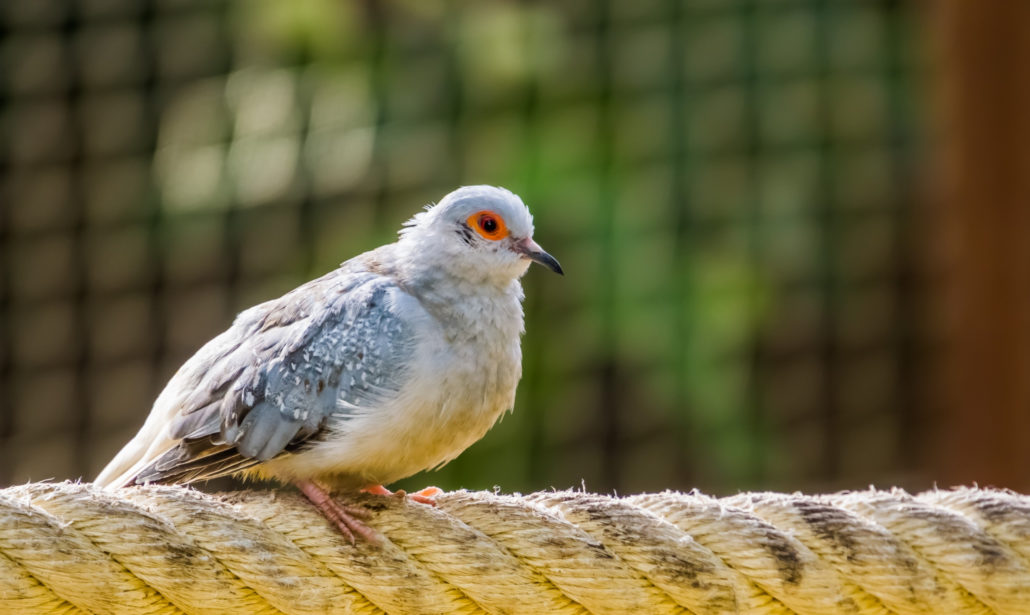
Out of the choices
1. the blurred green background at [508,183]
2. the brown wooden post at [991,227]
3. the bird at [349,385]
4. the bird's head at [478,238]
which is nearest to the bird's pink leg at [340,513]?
the bird at [349,385]

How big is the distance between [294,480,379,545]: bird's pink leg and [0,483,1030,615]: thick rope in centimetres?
2

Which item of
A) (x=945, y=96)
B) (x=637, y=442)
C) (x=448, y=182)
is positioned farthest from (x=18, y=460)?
(x=945, y=96)

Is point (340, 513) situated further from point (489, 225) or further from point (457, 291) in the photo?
point (489, 225)

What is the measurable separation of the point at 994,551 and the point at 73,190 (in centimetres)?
279

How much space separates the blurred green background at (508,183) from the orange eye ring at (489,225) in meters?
1.36

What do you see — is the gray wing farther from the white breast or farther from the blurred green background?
the blurred green background

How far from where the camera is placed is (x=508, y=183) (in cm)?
332

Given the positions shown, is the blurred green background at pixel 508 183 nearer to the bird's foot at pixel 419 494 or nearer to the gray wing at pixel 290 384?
the gray wing at pixel 290 384

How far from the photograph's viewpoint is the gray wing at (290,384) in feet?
5.65

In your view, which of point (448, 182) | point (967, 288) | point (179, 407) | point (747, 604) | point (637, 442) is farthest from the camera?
point (637, 442)

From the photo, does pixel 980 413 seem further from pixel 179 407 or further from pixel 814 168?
pixel 179 407

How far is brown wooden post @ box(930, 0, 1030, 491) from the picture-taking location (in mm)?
3172

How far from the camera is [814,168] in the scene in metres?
3.81

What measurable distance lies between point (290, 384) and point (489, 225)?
0.38m
